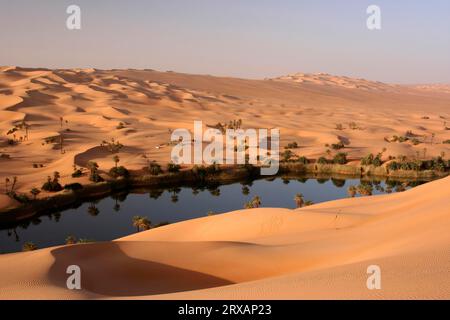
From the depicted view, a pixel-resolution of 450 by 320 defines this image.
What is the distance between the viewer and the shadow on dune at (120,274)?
459 inches

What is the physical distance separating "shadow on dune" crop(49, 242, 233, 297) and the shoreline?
16710 mm

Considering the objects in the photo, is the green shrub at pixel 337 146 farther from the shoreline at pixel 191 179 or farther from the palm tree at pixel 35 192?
the palm tree at pixel 35 192

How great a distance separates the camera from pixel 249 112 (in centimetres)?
8481

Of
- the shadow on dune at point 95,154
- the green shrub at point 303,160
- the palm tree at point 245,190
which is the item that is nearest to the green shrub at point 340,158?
the green shrub at point 303,160

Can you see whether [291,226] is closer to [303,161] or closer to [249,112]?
[303,161]

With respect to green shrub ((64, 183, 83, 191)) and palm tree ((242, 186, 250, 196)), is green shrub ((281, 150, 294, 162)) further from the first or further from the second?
green shrub ((64, 183, 83, 191))

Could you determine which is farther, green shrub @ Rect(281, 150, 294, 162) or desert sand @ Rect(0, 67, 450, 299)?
green shrub @ Rect(281, 150, 294, 162)

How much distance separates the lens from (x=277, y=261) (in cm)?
Result: 1262

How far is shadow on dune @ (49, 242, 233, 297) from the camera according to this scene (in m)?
11.6

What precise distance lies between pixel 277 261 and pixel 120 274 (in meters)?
4.53

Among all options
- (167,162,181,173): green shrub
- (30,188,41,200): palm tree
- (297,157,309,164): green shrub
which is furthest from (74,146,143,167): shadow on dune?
(297,157,309,164): green shrub

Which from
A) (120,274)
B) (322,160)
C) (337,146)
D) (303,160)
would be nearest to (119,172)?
(303,160)

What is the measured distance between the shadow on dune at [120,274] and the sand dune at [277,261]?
0.03m

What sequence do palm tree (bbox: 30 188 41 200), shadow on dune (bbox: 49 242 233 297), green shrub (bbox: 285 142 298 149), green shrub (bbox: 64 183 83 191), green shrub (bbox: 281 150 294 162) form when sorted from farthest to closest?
green shrub (bbox: 285 142 298 149), green shrub (bbox: 281 150 294 162), green shrub (bbox: 64 183 83 191), palm tree (bbox: 30 188 41 200), shadow on dune (bbox: 49 242 233 297)
